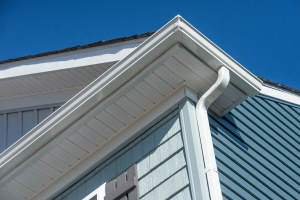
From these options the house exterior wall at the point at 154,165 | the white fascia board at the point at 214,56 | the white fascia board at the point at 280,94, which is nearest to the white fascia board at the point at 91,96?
the white fascia board at the point at 214,56

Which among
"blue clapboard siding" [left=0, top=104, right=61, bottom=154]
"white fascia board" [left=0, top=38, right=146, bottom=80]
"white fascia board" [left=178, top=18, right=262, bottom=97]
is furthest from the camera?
"blue clapboard siding" [left=0, top=104, right=61, bottom=154]

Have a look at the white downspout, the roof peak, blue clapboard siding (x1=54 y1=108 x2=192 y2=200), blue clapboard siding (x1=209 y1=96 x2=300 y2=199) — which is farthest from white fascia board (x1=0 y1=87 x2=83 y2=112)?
the white downspout

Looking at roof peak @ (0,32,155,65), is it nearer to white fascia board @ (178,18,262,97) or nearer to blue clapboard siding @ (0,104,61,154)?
blue clapboard siding @ (0,104,61,154)

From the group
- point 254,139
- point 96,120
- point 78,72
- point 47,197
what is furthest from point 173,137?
point 78,72

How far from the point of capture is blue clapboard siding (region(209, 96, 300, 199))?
4090 mm

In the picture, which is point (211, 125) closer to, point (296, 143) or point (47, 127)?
point (47, 127)

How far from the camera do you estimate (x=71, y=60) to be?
6.10 metres

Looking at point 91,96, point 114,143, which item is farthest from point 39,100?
point 91,96

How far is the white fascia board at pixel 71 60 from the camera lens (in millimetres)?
5816

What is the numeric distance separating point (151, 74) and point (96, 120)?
30.5 inches

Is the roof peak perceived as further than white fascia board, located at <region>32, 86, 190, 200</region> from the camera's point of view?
Yes

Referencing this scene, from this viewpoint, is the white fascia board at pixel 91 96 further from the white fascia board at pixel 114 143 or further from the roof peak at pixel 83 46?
the roof peak at pixel 83 46

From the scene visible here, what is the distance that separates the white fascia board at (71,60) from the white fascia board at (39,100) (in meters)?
0.42

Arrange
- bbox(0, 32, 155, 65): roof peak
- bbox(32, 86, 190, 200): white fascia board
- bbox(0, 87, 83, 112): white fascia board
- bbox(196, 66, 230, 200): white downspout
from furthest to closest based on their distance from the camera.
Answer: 1. bbox(0, 87, 83, 112): white fascia board
2. bbox(0, 32, 155, 65): roof peak
3. bbox(32, 86, 190, 200): white fascia board
4. bbox(196, 66, 230, 200): white downspout
